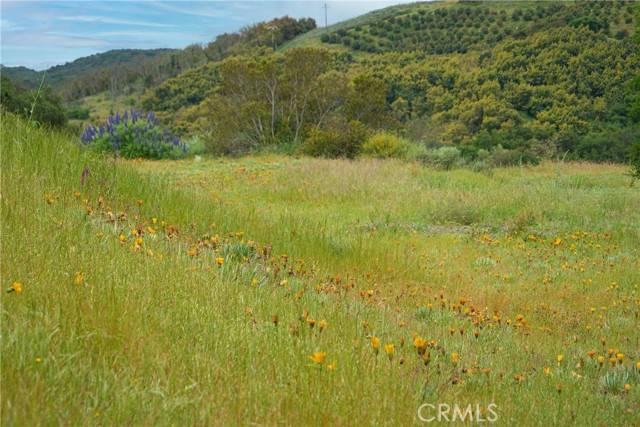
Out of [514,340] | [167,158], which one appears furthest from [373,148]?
[514,340]

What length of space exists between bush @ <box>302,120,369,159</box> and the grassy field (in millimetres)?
12722

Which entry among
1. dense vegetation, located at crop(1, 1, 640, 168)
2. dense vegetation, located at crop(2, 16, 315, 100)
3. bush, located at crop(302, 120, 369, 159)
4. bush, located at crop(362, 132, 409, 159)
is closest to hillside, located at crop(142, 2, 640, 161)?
dense vegetation, located at crop(1, 1, 640, 168)

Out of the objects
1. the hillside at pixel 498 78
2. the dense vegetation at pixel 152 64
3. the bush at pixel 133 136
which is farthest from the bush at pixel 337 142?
the dense vegetation at pixel 152 64

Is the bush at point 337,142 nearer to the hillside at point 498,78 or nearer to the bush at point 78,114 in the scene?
the hillside at point 498,78

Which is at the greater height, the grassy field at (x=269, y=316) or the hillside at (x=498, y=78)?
the hillside at (x=498, y=78)

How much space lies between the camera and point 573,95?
37062 mm

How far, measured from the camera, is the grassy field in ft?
7.41

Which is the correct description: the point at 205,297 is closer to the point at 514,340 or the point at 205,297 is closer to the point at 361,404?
the point at 361,404

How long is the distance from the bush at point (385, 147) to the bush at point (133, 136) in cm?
687

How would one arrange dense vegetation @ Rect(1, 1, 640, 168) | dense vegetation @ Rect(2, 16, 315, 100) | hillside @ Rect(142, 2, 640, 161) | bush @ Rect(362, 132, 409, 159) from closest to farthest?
bush @ Rect(362, 132, 409, 159), dense vegetation @ Rect(1, 1, 640, 168), hillside @ Rect(142, 2, 640, 161), dense vegetation @ Rect(2, 16, 315, 100)

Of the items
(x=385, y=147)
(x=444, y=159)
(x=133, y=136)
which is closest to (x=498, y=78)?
(x=385, y=147)

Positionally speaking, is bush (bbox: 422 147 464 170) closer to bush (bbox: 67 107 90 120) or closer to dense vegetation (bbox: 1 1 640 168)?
dense vegetation (bbox: 1 1 640 168)

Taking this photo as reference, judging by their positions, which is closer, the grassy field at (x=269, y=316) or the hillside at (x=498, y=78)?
the grassy field at (x=269, y=316)

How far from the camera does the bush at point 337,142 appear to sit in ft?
70.1
